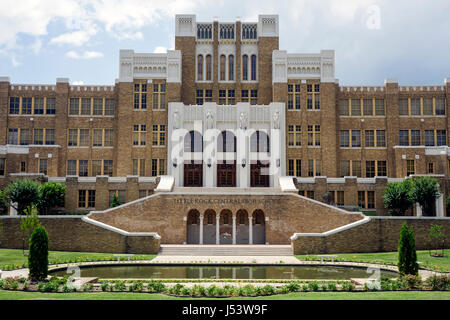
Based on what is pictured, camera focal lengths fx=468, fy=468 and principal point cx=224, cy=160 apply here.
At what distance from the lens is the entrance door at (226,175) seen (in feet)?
160

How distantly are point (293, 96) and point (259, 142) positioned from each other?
7.42m

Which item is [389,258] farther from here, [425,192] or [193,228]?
[193,228]

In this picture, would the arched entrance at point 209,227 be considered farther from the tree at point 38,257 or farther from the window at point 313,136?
the tree at point 38,257

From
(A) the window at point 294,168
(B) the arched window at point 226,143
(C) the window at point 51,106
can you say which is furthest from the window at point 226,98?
(C) the window at point 51,106

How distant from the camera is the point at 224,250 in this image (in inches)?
1378

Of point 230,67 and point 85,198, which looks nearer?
point 85,198

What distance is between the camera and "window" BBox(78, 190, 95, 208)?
4594cm

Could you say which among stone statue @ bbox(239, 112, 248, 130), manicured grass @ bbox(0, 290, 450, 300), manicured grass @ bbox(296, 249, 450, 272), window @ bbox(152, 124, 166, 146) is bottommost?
manicured grass @ bbox(296, 249, 450, 272)

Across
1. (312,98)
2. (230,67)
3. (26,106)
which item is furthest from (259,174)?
(26,106)

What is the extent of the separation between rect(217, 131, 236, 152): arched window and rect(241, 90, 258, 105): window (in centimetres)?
737

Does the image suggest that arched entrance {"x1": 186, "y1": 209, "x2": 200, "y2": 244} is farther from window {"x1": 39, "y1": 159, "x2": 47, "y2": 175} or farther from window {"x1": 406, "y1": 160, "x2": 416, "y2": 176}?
window {"x1": 406, "y1": 160, "x2": 416, "y2": 176}

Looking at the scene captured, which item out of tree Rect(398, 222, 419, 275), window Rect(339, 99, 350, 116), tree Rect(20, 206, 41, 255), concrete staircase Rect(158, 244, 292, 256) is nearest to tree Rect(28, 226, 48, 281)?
tree Rect(20, 206, 41, 255)

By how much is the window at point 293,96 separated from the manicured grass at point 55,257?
2644cm

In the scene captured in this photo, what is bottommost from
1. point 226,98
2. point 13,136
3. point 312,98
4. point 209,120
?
point 13,136
